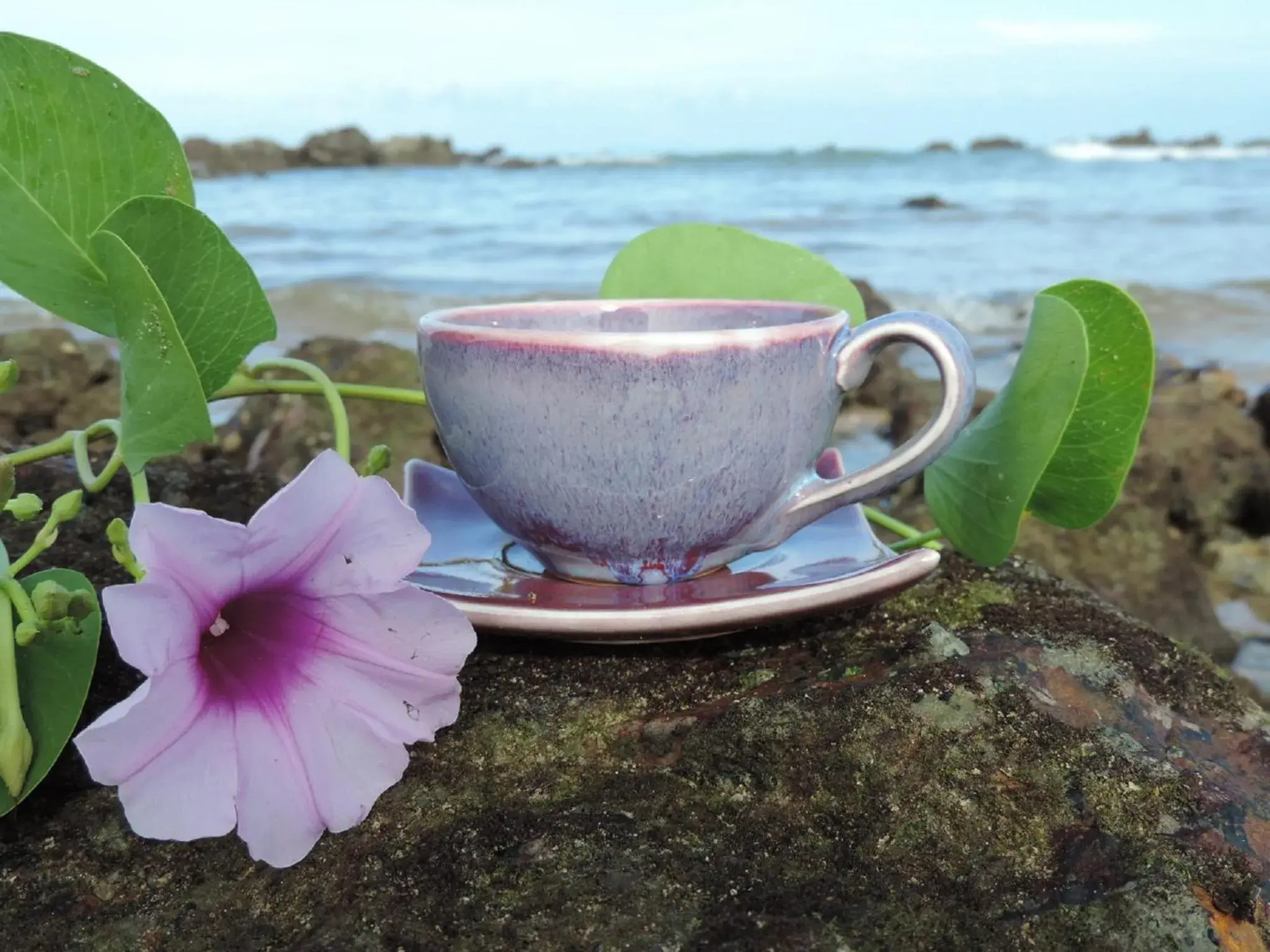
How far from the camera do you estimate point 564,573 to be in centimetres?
84

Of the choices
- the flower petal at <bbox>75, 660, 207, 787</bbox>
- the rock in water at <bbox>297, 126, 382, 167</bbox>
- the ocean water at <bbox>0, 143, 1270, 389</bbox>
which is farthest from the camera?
the rock in water at <bbox>297, 126, 382, 167</bbox>

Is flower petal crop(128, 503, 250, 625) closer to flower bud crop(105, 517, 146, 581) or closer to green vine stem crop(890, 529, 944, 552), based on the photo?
flower bud crop(105, 517, 146, 581)

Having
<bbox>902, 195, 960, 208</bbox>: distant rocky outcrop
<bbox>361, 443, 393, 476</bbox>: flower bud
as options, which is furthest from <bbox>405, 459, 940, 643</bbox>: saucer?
<bbox>902, 195, 960, 208</bbox>: distant rocky outcrop

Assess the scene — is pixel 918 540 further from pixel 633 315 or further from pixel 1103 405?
pixel 633 315

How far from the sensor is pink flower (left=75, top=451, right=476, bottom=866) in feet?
1.63

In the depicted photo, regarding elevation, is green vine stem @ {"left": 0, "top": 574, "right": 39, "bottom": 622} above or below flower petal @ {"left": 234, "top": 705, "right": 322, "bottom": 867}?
above

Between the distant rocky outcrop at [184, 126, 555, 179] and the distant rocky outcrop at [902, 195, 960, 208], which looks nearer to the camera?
the distant rocky outcrop at [902, 195, 960, 208]

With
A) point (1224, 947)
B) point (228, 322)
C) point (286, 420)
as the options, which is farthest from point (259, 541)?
point (286, 420)

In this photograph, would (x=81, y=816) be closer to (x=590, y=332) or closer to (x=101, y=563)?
(x=101, y=563)

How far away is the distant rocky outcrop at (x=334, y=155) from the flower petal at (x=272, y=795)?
2040 cm

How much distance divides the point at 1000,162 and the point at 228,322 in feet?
65.6

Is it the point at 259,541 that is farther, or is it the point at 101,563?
the point at 101,563

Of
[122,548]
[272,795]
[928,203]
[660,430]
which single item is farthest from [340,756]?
[928,203]

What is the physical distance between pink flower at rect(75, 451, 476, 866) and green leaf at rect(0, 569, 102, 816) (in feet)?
0.31
